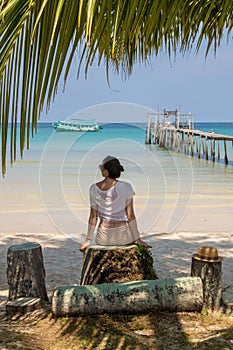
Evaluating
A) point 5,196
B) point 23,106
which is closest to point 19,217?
point 5,196

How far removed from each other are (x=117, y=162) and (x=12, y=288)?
1529 mm

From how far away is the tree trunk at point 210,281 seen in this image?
413cm

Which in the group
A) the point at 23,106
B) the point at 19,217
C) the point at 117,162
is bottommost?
the point at 19,217

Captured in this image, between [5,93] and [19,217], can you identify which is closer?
[5,93]

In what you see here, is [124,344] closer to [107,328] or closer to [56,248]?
[107,328]

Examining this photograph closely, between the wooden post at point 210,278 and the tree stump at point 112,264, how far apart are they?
0.55 m

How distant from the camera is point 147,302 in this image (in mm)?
3939

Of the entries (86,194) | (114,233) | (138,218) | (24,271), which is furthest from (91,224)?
(86,194)

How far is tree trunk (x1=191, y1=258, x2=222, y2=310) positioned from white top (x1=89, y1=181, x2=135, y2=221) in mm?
855

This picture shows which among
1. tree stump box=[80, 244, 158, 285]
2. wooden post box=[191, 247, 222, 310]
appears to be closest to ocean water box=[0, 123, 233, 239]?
Result: tree stump box=[80, 244, 158, 285]

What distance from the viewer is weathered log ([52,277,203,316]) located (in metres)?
3.88

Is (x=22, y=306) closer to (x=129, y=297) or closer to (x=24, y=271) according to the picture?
(x=24, y=271)

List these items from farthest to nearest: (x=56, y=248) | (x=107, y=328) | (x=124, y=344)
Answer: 1. (x=56, y=248)
2. (x=107, y=328)
3. (x=124, y=344)

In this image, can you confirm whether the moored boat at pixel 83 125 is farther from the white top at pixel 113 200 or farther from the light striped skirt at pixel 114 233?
the light striped skirt at pixel 114 233
